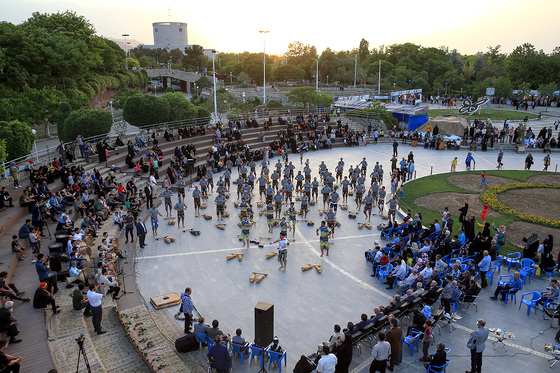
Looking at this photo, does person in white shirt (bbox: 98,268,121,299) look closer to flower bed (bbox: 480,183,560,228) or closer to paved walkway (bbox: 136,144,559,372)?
paved walkway (bbox: 136,144,559,372)

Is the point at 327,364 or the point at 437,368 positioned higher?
the point at 327,364

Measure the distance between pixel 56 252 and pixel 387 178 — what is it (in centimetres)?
2158

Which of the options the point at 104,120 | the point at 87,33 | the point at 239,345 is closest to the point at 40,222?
the point at 239,345

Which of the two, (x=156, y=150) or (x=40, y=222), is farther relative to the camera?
(x=156, y=150)

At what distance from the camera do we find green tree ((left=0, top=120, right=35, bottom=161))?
22.0 meters

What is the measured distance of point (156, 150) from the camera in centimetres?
2873

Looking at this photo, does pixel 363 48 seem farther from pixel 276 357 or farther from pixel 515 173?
pixel 276 357

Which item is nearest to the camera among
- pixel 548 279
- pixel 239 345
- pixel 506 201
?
pixel 239 345

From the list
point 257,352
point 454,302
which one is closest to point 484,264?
point 454,302

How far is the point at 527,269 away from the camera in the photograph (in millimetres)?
15094

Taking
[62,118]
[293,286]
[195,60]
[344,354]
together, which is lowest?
[293,286]

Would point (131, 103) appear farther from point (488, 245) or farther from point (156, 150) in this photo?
point (488, 245)

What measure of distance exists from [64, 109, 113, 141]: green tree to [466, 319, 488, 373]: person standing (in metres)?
25.8

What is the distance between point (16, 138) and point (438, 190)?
25.4 metres
